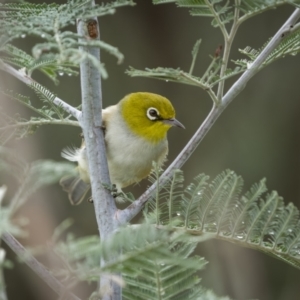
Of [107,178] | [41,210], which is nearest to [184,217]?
[107,178]

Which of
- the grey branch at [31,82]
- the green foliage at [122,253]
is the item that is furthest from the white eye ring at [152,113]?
the green foliage at [122,253]

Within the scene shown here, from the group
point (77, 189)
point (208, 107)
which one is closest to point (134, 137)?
point (77, 189)

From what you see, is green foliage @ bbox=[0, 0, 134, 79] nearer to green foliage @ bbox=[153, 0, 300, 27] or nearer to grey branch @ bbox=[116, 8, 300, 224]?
green foliage @ bbox=[153, 0, 300, 27]

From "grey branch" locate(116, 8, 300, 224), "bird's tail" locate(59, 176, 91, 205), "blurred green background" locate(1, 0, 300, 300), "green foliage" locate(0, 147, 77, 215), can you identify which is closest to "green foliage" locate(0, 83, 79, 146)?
"grey branch" locate(116, 8, 300, 224)

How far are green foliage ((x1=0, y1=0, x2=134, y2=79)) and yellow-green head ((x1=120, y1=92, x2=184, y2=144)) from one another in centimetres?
123

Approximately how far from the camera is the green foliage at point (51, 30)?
112cm

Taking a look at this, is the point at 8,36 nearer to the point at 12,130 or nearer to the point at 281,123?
the point at 12,130

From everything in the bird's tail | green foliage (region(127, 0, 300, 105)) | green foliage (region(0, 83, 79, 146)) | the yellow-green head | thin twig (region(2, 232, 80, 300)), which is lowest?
the bird's tail

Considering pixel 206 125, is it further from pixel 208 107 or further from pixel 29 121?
pixel 208 107

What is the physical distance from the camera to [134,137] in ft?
9.58

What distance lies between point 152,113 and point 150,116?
0.8 inches

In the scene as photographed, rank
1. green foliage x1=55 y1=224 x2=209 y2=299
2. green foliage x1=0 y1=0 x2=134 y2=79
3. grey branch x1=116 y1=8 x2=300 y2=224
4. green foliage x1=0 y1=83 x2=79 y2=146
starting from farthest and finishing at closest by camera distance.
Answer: green foliage x1=0 y1=83 x2=79 y2=146 < grey branch x1=116 y1=8 x2=300 y2=224 < green foliage x1=0 y1=0 x2=134 y2=79 < green foliage x1=55 y1=224 x2=209 y2=299

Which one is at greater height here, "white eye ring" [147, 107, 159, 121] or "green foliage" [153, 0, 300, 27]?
"green foliage" [153, 0, 300, 27]

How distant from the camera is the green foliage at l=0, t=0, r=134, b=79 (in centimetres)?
112
